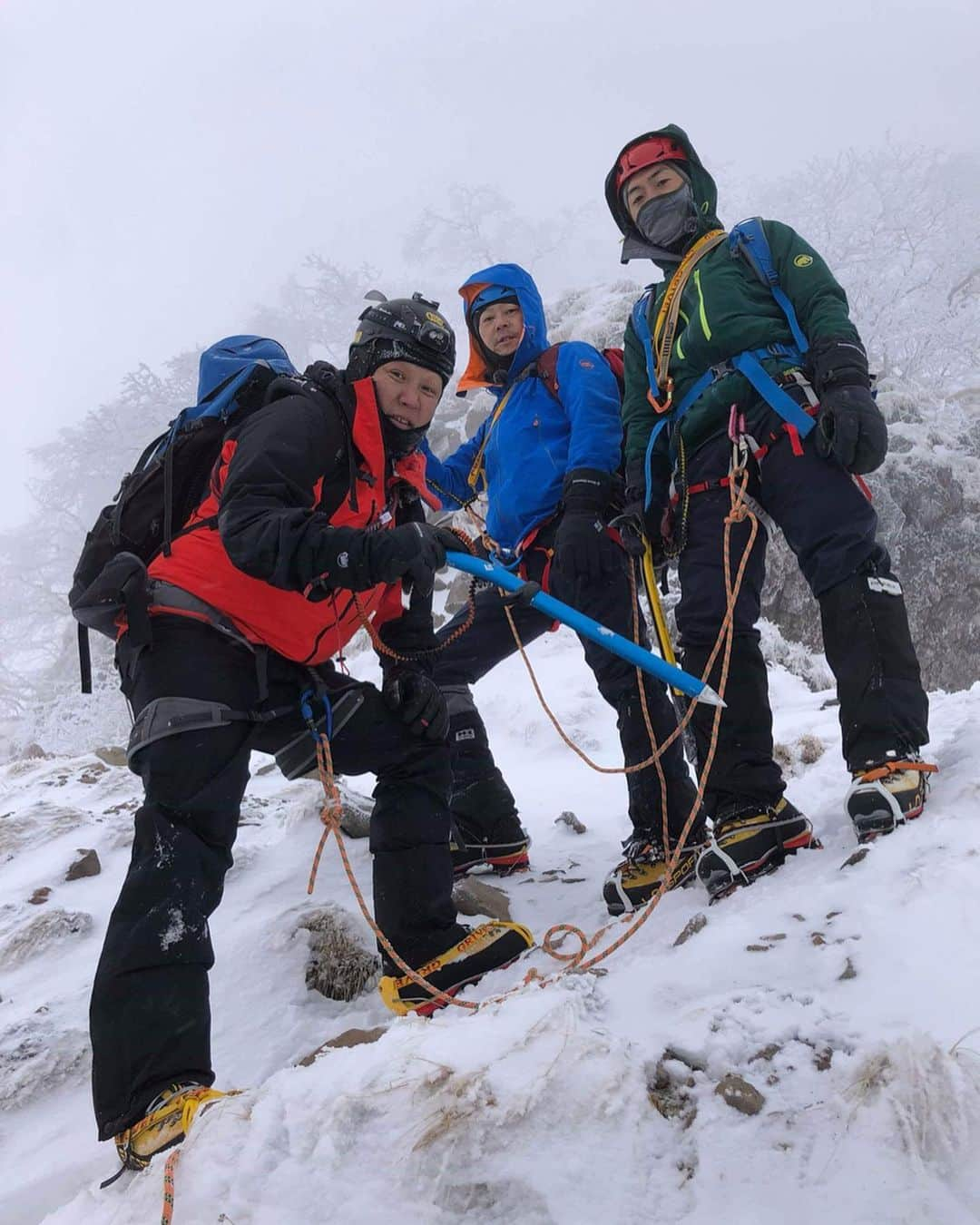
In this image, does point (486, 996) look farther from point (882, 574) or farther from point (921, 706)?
point (882, 574)

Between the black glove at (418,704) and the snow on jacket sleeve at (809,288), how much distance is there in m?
2.02

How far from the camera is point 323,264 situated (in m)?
36.8

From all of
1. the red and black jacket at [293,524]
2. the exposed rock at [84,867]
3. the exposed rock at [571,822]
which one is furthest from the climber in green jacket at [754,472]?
the exposed rock at [84,867]

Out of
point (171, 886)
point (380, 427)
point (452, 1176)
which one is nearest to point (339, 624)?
point (380, 427)

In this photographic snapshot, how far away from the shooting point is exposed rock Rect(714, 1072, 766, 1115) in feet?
4.59

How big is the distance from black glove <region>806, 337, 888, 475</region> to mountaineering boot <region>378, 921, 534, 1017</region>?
2.03 meters

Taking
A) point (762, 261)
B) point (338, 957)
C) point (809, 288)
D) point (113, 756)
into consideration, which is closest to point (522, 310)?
point (762, 261)

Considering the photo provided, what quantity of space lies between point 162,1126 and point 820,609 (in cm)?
243

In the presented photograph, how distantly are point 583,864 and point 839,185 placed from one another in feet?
→ 139

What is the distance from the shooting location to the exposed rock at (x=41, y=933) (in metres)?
3.42

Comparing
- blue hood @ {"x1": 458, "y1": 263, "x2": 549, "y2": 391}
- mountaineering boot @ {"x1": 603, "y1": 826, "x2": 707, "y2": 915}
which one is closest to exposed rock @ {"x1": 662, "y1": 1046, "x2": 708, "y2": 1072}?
mountaineering boot @ {"x1": 603, "y1": 826, "x2": 707, "y2": 915}

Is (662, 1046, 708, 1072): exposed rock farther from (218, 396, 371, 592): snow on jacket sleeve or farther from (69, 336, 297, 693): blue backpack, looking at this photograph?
(69, 336, 297, 693): blue backpack

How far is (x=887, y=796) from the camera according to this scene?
229 centimetres

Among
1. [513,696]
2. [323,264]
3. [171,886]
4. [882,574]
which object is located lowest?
[513,696]
